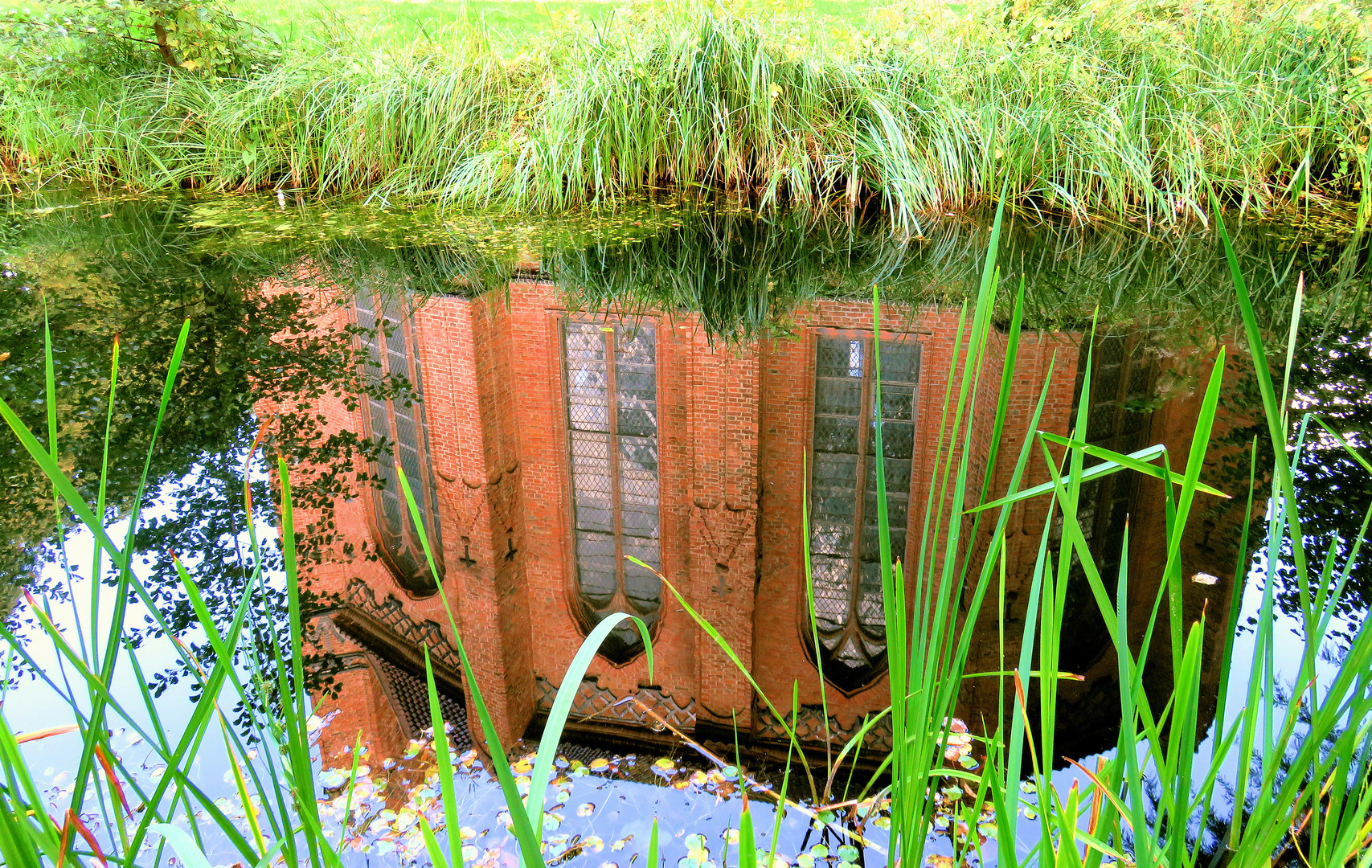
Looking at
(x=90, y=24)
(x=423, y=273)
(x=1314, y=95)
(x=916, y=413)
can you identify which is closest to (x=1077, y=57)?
(x=1314, y=95)

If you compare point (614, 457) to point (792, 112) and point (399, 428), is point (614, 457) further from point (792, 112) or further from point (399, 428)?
point (792, 112)

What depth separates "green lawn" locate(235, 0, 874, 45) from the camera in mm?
9375

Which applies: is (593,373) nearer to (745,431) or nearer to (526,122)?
(745,431)

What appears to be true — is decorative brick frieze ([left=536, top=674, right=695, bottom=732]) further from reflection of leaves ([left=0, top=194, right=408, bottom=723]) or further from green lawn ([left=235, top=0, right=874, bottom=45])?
green lawn ([left=235, top=0, right=874, bottom=45])

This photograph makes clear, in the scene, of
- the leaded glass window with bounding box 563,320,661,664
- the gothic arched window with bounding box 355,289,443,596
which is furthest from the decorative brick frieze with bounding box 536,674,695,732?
the leaded glass window with bounding box 563,320,661,664

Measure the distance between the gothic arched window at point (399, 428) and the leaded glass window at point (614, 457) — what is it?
1.09m

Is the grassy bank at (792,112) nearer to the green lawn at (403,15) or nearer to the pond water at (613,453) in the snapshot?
the green lawn at (403,15)

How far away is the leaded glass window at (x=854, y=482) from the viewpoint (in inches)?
195

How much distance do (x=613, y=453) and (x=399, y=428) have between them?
183 centimetres

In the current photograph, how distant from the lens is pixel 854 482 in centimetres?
643

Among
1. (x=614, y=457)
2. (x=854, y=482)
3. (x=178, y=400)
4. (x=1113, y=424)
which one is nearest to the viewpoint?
(x=178, y=400)

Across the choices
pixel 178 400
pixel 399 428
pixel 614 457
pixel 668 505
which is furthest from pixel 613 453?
pixel 178 400

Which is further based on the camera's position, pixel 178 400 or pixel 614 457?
pixel 614 457

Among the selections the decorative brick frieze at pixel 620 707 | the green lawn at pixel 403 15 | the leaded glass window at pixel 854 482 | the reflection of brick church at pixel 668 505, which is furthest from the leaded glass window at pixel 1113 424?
the green lawn at pixel 403 15
